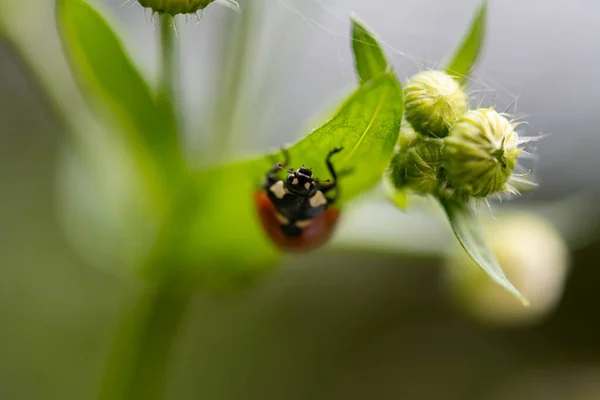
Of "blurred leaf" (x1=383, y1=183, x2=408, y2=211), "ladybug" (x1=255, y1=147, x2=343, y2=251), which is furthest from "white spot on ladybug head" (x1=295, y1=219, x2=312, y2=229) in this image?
"blurred leaf" (x1=383, y1=183, x2=408, y2=211)

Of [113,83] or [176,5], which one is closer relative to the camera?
[176,5]

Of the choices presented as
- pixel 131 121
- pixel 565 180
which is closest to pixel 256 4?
pixel 131 121

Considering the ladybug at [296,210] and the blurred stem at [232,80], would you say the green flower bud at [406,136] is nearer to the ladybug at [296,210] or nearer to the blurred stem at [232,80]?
the ladybug at [296,210]

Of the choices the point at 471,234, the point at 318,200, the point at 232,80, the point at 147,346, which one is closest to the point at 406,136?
the point at 471,234

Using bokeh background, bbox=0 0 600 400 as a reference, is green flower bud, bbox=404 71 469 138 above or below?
below

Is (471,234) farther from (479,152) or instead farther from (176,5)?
(176,5)

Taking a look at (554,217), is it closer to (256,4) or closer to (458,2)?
(458,2)

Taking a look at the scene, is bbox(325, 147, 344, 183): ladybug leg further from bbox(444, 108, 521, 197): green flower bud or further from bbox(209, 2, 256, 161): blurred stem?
bbox(209, 2, 256, 161): blurred stem
